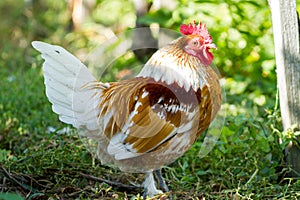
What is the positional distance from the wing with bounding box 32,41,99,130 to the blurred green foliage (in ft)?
1.51

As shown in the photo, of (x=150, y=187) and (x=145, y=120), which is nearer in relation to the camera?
(x=145, y=120)

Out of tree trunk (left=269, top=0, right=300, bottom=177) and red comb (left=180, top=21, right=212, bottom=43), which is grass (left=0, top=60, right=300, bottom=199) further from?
red comb (left=180, top=21, right=212, bottom=43)

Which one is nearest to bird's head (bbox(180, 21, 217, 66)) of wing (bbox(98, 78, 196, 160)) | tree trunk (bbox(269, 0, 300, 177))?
wing (bbox(98, 78, 196, 160))

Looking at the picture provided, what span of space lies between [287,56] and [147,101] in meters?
0.95

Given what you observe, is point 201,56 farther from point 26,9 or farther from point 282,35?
point 26,9

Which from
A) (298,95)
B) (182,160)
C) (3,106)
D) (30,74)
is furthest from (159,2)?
(298,95)

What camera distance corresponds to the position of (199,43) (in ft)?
10.2

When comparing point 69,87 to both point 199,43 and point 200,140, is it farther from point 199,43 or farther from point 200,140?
point 200,140

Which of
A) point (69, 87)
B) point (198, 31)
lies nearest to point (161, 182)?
point (69, 87)

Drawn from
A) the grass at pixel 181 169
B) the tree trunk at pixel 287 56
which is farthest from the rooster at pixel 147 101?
the tree trunk at pixel 287 56

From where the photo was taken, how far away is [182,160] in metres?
3.93

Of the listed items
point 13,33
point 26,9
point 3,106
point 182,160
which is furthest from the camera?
point 26,9

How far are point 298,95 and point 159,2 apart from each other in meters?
3.13

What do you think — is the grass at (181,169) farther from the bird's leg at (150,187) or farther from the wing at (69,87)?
the wing at (69,87)
